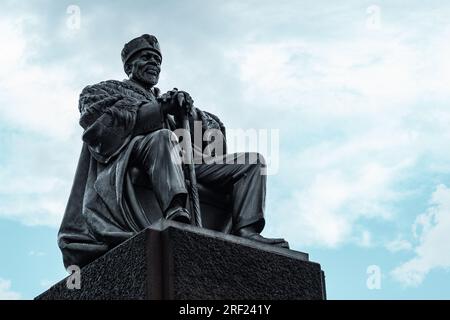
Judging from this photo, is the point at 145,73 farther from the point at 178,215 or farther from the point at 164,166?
the point at 178,215

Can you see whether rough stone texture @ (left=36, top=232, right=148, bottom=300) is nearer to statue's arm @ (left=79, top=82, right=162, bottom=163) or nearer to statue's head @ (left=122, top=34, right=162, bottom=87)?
statue's arm @ (left=79, top=82, right=162, bottom=163)

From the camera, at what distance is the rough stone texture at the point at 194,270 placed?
6.12m

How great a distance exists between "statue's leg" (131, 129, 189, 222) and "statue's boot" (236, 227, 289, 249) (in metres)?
0.57

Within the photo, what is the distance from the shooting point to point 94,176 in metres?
7.44

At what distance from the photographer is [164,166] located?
6.81 meters

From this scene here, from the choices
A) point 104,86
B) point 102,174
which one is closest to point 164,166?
point 102,174

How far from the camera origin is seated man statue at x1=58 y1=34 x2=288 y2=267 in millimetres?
6824

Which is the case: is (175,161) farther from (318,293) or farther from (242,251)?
(318,293)

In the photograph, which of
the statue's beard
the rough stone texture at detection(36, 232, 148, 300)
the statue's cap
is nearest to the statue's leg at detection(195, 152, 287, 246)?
the rough stone texture at detection(36, 232, 148, 300)

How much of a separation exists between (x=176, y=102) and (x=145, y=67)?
0.92 meters

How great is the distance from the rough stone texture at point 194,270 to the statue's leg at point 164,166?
30 centimetres

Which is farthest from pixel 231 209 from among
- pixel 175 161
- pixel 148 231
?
pixel 148 231
